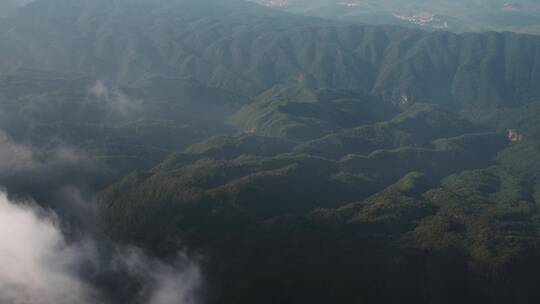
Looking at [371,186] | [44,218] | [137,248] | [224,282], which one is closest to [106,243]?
[137,248]

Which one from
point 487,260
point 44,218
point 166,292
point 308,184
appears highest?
point 308,184

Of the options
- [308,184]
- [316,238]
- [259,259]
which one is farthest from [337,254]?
[308,184]

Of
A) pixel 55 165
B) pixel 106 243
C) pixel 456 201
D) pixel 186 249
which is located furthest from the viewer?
pixel 55 165

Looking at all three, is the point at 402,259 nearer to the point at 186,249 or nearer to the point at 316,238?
the point at 316,238

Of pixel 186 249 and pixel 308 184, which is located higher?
pixel 308 184

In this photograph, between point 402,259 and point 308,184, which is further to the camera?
point 308,184

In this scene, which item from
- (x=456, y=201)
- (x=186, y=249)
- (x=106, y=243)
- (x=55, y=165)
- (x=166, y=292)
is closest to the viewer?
(x=166, y=292)

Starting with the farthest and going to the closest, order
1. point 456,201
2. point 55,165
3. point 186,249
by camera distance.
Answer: point 55,165, point 456,201, point 186,249

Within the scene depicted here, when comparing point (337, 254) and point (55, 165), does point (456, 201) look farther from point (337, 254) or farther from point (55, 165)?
point (55, 165)

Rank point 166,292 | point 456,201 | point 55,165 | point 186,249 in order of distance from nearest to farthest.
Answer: point 166,292
point 186,249
point 456,201
point 55,165
